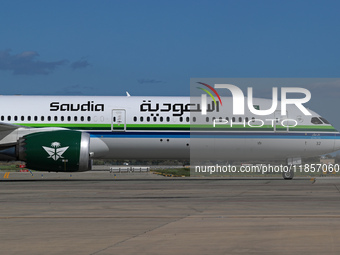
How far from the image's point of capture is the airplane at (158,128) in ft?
102

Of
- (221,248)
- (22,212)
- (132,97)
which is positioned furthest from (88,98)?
(221,248)

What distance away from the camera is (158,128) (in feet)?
103

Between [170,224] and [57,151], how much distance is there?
1798 centimetres

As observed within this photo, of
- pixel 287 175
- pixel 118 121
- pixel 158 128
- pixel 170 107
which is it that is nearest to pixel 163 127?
pixel 158 128

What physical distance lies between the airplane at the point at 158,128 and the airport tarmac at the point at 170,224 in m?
11.4

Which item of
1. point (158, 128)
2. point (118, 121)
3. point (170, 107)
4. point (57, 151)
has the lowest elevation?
point (57, 151)

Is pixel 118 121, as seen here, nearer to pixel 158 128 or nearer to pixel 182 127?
pixel 158 128

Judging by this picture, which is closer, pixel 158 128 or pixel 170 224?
pixel 170 224

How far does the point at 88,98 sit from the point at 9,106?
4.31 m

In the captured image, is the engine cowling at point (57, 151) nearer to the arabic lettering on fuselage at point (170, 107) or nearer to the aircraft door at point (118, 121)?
the aircraft door at point (118, 121)

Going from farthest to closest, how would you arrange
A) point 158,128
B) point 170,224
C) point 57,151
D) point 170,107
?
point 170,107
point 158,128
point 57,151
point 170,224

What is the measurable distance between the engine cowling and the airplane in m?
0.16

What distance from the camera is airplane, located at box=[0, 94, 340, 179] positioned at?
3108 centimetres

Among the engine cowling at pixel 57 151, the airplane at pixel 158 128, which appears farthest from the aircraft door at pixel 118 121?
the engine cowling at pixel 57 151
